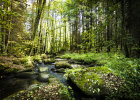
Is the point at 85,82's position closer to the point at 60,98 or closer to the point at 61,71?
the point at 60,98

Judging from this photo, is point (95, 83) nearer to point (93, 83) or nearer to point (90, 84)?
point (93, 83)

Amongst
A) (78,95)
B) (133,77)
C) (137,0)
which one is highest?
(137,0)

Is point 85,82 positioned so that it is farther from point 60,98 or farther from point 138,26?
point 138,26

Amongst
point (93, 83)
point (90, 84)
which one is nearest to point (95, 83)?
point (93, 83)

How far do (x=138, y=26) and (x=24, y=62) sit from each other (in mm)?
10734

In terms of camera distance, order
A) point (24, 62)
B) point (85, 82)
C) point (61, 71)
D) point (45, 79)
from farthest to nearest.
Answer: point (24, 62)
point (61, 71)
point (45, 79)
point (85, 82)

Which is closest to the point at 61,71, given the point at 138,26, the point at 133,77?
the point at 133,77

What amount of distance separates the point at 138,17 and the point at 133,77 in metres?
3.61

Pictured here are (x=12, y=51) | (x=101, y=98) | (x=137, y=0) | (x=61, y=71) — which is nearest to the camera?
(x=137, y=0)

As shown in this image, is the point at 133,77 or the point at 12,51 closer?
the point at 133,77

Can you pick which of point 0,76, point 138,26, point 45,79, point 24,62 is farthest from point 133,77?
point 24,62

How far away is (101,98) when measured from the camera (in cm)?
348

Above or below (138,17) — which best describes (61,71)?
below

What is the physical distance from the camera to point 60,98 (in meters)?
3.62
